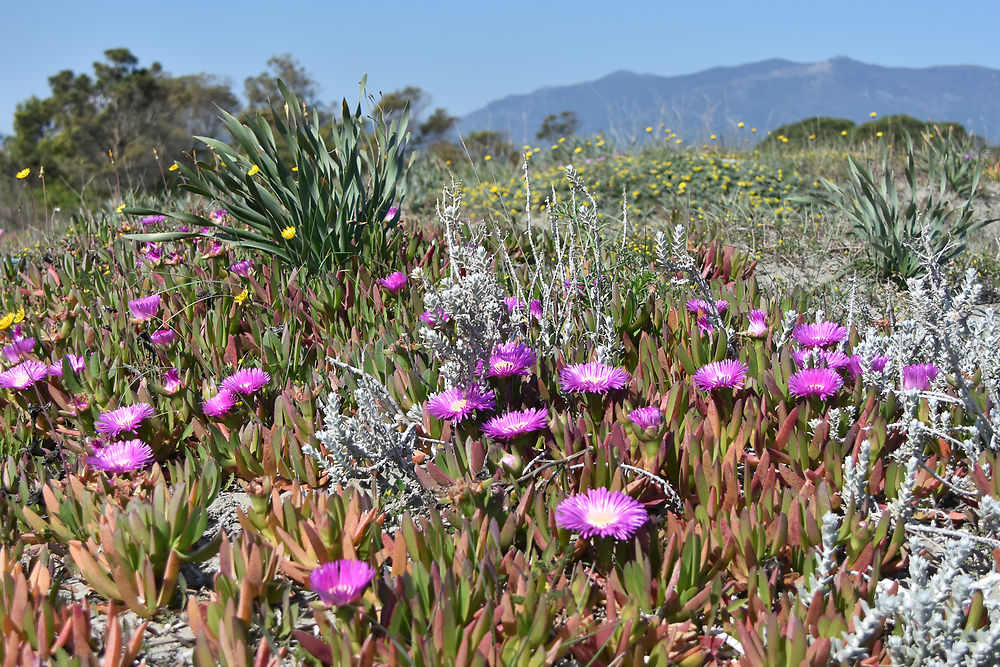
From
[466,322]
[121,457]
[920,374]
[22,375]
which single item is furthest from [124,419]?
[920,374]

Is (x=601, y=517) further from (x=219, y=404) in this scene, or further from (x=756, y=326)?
(x=219, y=404)

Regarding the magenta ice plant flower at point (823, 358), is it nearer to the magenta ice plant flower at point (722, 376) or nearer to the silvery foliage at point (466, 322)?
the magenta ice plant flower at point (722, 376)

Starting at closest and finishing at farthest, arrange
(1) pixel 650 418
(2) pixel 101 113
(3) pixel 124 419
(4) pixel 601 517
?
Answer: 1. (4) pixel 601 517
2. (1) pixel 650 418
3. (3) pixel 124 419
4. (2) pixel 101 113

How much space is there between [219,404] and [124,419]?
0.27 meters

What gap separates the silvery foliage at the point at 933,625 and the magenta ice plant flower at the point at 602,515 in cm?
41

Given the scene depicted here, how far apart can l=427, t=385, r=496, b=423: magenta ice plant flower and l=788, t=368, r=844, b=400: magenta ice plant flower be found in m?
0.80

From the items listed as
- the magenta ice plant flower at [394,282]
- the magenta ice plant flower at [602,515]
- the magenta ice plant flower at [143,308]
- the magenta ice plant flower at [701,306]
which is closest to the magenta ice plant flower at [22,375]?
the magenta ice plant flower at [143,308]

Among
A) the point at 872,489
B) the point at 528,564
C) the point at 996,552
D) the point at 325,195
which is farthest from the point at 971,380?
the point at 325,195

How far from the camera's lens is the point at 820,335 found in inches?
85.5

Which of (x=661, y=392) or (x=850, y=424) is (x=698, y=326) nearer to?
(x=661, y=392)

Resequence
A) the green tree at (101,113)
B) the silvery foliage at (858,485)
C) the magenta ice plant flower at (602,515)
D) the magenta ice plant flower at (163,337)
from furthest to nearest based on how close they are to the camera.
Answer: the green tree at (101,113) < the magenta ice plant flower at (163,337) < the silvery foliage at (858,485) < the magenta ice plant flower at (602,515)

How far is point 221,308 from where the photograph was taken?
308 centimetres

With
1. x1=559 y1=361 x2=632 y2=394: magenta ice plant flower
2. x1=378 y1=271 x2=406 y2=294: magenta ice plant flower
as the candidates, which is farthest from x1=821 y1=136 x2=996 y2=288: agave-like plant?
x1=559 y1=361 x2=632 y2=394: magenta ice plant flower

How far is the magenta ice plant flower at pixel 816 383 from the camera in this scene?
1890 mm
